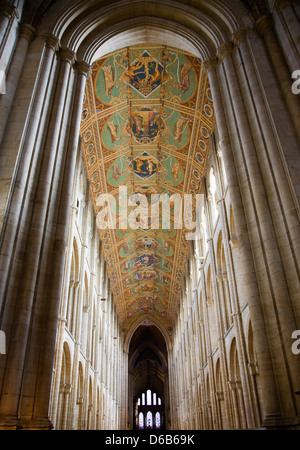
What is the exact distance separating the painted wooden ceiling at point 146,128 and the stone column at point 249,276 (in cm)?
525

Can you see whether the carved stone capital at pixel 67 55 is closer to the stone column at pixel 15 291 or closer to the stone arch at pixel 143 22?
the stone arch at pixel 143 22

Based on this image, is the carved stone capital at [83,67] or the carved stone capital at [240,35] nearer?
the carved stone capital at [240,35]

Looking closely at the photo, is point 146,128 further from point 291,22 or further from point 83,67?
point 291,22

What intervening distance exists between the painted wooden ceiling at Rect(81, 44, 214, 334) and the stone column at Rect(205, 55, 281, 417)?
5.25 metres

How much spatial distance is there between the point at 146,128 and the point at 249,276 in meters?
11.1

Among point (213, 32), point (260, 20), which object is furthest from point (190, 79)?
point (260, 20)

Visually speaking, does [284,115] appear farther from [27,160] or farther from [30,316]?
Answer: [30,316]

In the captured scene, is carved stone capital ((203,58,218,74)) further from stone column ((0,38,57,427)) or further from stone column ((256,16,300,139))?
stone column ((0,38,57,427))

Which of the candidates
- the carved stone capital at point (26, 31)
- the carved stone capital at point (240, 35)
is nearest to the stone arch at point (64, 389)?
the carved stone capital at point (26, 31)

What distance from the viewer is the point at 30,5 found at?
909cm

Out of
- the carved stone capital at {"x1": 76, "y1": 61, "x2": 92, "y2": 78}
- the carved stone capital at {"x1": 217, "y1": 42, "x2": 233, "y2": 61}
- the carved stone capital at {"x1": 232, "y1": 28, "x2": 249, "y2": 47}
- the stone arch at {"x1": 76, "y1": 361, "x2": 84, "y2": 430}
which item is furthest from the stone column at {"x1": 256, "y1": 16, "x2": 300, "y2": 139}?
the stone arch at {"x1": 76, "y1": 361, "x2": 84, "y2": 430}

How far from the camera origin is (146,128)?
1628cm

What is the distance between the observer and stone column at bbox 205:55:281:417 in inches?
230

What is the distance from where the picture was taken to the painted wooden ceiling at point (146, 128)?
44.3ft
